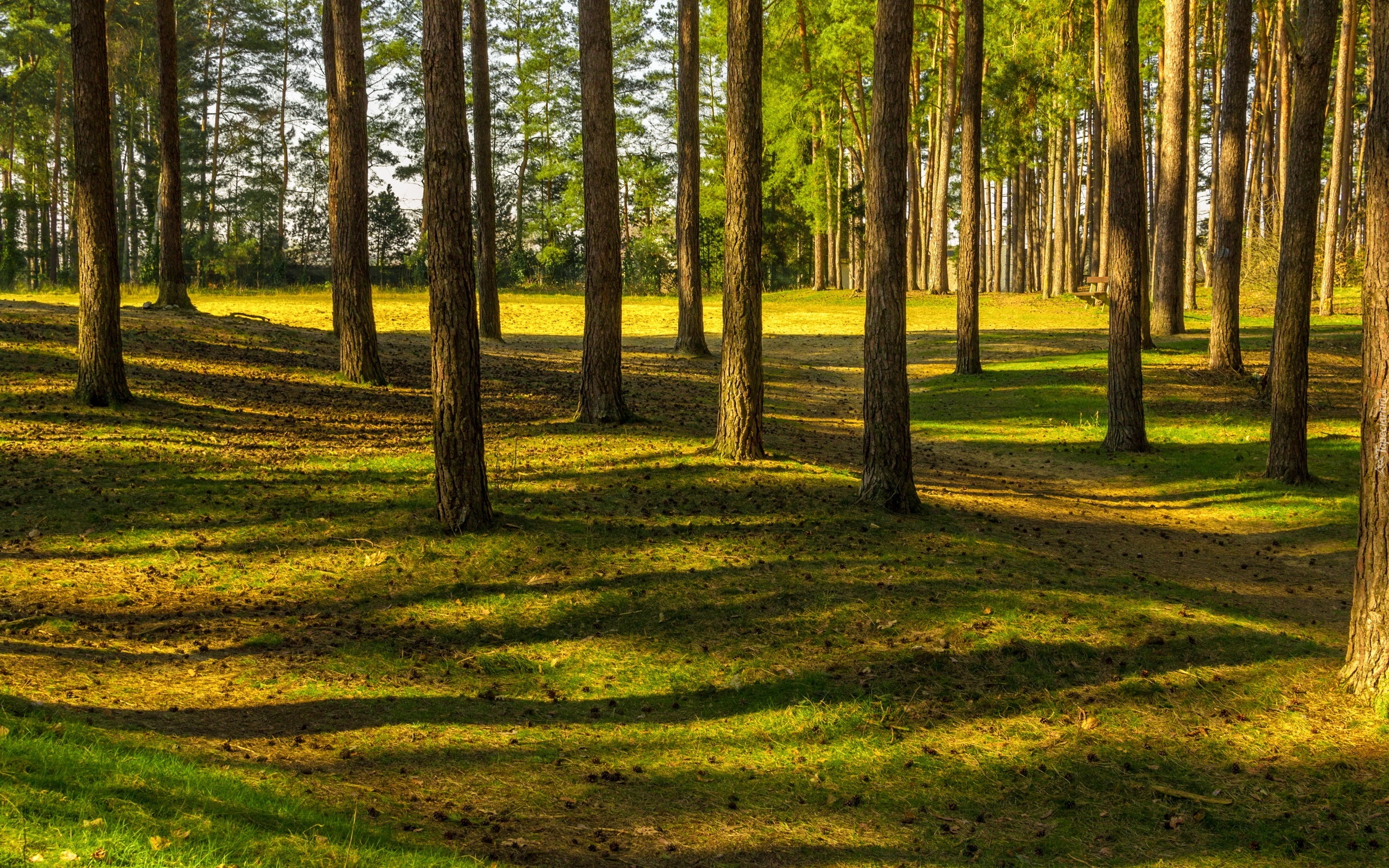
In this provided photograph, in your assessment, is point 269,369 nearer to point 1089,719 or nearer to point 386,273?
point 1089,719

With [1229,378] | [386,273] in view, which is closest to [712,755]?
[1229,378]

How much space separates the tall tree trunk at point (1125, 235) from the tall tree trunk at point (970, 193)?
4762mm

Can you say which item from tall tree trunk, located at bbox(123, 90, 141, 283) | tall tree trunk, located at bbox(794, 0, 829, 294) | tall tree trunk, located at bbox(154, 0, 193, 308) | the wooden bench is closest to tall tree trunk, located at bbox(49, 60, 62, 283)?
tall tree trunk, located at bbox(123, 90, 141, 283)

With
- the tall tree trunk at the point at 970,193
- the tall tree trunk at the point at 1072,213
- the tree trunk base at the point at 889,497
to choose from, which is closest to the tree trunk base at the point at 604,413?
the tree trunk base at the point at 889,497

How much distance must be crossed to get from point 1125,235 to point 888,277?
6514 mm

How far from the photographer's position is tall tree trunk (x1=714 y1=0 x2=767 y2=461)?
37.7ft

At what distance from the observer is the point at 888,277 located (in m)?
10.8

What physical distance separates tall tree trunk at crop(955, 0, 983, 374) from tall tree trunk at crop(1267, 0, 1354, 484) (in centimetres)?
740

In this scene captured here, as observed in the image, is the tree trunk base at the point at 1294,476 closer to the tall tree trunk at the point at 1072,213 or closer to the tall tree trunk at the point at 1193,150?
the tall tree trunk at the point at 1193,150

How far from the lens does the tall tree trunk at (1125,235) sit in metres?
15.1

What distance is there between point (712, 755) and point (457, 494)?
399 centimetres

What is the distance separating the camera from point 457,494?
371 inches

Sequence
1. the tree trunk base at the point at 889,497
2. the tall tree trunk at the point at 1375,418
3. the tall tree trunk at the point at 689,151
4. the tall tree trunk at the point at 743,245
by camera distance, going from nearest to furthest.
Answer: the tall tree trunk at the point at 1375,418
the tree trunk base at the point at 889,497
the tall tree trunk at the point at 743,245
the tall tree trunk at the point at 689,151

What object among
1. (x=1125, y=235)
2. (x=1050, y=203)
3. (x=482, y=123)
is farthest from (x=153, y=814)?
(x=1050, y=203)
